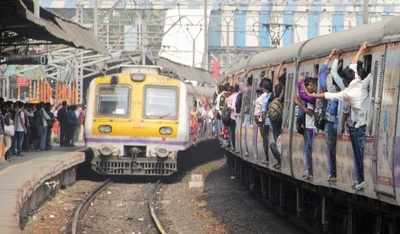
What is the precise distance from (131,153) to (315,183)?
1164 cm

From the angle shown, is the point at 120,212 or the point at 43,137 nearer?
the point at 120,212

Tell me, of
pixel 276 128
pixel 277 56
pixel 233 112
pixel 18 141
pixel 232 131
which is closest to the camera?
pixel 276 128

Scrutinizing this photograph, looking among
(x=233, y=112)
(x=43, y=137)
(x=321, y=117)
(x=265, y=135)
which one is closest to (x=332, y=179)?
(x=321, y=117)

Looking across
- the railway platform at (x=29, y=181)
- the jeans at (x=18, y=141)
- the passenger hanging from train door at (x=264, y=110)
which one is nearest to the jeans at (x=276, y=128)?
the passenger hanging from train door at (x=264, y=110)

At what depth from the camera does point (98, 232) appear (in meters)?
14.3

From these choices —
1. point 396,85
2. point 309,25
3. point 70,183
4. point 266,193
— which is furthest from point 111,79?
point 309,25

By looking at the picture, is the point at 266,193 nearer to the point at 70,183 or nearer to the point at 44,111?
the point at 70,183

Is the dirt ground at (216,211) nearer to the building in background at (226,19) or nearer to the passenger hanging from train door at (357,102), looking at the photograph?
the passenger hanging from train door at (357,102)

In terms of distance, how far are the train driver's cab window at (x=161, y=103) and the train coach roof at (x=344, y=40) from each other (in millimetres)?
7171

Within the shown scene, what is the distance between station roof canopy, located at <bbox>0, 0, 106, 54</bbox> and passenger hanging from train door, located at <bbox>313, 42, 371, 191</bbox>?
295 inches

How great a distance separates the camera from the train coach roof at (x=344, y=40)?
29.3 ft

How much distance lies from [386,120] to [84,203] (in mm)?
9969

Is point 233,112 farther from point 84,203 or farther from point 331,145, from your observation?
point 331,145

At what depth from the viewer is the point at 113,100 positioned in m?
23.0
